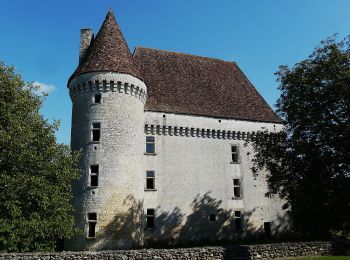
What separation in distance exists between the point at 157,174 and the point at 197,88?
27.9 ft

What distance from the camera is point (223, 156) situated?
2894cm

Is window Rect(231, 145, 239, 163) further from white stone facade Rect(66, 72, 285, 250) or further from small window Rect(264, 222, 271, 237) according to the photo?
small window Rect(264, 222, 271, 237)

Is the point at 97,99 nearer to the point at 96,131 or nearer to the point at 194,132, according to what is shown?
the point at 96,131

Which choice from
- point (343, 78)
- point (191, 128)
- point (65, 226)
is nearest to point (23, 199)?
point (65, 226)

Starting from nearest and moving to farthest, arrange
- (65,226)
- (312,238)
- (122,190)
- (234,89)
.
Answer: (65,226)
(122,190)
(312,238)
(234,89)

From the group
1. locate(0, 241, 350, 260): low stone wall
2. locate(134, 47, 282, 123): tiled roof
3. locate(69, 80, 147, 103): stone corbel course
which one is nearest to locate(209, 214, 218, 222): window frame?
locate(134, 47, 282, 123): tiled roof

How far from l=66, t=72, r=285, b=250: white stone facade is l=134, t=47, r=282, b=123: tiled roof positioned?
0.84 metres

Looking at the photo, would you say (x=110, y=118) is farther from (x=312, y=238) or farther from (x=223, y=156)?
(x=312, y=238)

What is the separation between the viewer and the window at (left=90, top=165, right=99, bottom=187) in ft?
75.9

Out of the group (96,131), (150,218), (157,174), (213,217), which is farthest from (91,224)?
(213,217)

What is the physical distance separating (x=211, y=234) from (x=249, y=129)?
8.98 metres

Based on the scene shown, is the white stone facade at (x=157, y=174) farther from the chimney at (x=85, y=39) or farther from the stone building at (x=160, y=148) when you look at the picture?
the chimney at (x=85, y=39)

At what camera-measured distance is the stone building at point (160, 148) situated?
2300cm

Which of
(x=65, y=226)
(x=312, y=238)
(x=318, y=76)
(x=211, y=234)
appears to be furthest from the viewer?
(x=211, y=234)
